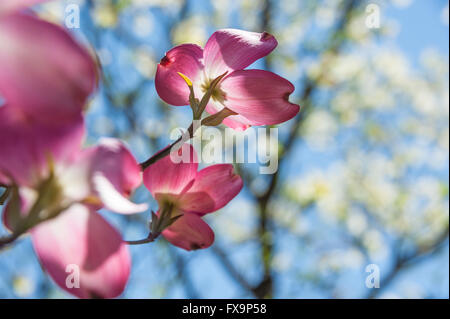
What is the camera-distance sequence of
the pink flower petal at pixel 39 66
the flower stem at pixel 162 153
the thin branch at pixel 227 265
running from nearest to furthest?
1. the pink flower petal at pixel 39 66
2. the flower stem at pixel 162 153
3. the thin branch at pixel 227 265

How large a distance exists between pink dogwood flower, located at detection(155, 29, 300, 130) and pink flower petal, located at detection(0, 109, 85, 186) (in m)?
0.12

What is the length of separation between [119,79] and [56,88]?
2.71 meters

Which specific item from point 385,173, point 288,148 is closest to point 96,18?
point 288,148

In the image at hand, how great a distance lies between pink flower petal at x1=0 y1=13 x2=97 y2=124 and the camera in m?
0.13

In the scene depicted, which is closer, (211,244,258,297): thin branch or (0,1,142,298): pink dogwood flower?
(0,1,142,298): pink dogwood flower

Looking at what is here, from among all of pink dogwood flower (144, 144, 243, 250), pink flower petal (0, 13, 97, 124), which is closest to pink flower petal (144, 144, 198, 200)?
pink dogwood flower (144, 144, 243, 250)

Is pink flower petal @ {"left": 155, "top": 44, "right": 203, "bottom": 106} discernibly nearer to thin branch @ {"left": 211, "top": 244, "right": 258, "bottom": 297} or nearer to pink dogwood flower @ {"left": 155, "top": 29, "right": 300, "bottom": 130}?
pink dogwood flower @ {"left": 155, "top": 29, "right": 300, "bottom": 130}

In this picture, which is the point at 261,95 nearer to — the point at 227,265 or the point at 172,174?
the point at 172,174

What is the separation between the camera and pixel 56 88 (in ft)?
0.44

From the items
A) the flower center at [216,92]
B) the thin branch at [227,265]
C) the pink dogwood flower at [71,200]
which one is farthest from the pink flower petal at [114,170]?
the thin branch at [227,265]

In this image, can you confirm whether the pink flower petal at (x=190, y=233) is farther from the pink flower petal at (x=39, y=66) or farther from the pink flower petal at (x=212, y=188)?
the pink flower petal at (x=39, y=66)

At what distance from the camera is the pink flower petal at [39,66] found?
129 millimetres

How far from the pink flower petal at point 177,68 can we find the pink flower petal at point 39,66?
0.15 metres

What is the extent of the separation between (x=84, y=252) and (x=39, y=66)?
67 mm
